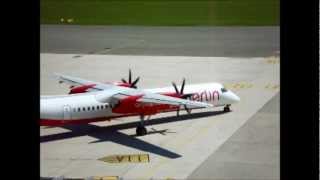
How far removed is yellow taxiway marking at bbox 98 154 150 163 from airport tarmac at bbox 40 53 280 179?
60 millimetres

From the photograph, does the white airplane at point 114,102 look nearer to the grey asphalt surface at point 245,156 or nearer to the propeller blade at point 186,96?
the propeller blade at point 186,96

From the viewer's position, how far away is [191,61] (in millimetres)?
8570

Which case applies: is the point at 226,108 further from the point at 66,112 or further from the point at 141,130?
the point at 66,112

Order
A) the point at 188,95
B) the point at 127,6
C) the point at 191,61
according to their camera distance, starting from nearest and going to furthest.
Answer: the point at 188,95 → the point at 191,61 → the point at 127,6

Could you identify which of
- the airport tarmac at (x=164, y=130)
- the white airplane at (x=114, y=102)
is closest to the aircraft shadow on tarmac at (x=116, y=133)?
the airport tarmac at (x=164, y=130)

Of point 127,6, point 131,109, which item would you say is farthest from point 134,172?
point 127,6

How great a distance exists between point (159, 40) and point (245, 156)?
21.5ft

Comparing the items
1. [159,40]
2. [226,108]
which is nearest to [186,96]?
[226,108]

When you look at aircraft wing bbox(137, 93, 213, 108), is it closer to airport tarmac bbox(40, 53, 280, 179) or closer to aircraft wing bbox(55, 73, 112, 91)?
airport tarmac bbox(40, 53, 280, 179)

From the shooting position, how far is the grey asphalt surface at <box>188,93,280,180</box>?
12.3 ft

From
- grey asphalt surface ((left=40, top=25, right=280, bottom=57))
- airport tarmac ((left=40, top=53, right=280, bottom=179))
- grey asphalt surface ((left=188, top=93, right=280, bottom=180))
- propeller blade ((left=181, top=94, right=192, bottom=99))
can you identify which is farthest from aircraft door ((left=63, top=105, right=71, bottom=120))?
grey asphalt surface ((left=40, top=25, right=280, bottom=57))
